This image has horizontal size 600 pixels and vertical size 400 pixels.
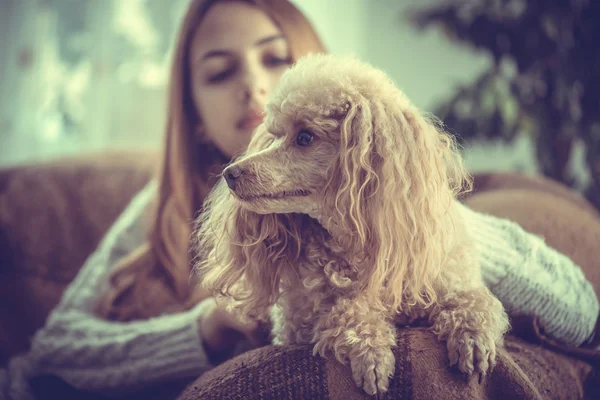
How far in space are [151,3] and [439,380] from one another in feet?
7.33

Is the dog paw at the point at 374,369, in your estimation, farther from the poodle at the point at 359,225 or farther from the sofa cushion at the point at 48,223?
the sofa cushion at the point at 48,223

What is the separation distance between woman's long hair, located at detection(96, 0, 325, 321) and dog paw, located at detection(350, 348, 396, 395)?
64 cm

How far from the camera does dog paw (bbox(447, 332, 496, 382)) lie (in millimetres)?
519

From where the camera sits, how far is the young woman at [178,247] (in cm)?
94

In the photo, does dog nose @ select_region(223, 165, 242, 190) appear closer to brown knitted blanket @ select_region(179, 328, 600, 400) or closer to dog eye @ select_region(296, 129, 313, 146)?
dog eye @ select_region(296, 129, 313, 146)

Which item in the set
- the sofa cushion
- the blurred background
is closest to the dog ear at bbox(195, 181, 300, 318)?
the sofa cushion

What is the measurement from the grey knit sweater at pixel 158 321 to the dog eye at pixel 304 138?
0.26m

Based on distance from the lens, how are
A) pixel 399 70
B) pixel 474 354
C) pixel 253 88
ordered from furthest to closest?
pixel 399 70, pixel 253 88, pixel 474 354

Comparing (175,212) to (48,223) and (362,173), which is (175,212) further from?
(362,173)

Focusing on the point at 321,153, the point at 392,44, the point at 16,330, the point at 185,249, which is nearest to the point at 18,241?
the point at 16,330

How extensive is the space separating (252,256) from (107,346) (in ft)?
1.81

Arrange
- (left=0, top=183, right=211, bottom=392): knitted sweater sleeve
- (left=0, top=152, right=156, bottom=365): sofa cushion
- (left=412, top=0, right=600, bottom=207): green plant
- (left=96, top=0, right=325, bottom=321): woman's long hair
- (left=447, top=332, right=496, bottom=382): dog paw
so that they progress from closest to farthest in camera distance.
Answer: (left=447, top=332, right=496, bottom=382): dog paw → (left=0, top=183, right=211, bottom=392): knitted sweater sleeve → (left=96, top=0, right=325, bottom=321): woman's long hair → (left=0, top=152, right=156, bottom=365): sofa cushion → (left=412, top=0, right=600, bottom=207): green plant

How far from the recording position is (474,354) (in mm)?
525

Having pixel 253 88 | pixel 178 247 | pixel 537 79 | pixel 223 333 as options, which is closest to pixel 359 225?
pixel 223 333
